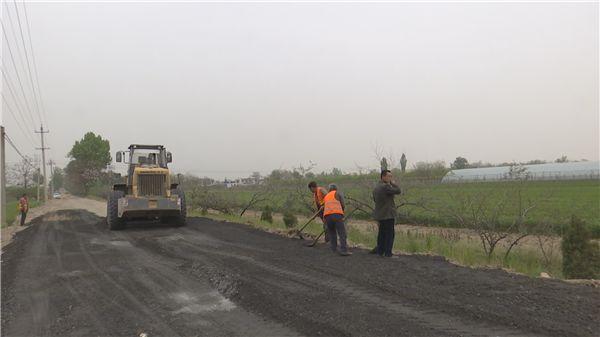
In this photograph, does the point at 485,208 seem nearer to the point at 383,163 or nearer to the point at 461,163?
the point at 383,163

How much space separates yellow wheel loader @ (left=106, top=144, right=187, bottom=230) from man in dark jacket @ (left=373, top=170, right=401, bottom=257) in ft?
28.9

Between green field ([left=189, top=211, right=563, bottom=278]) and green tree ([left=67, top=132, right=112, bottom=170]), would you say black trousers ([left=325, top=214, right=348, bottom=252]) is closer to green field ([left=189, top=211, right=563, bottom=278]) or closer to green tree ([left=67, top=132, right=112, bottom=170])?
green field ([left=189, top=211, right=563, bottom=278])

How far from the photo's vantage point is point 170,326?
5262 millimetres

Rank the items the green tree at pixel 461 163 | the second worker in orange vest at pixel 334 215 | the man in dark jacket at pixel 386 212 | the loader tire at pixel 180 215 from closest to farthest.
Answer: the man in dark jacket at pixel 386 212 < the second worker in orange vest at pixel 334 215 < the loader tire at pixel 180 215 < the green tree at pixel 461 163

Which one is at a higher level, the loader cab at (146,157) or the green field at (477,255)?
the loader cab at (146,157)

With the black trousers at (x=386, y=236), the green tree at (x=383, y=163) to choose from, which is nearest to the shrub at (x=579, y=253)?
the black trousers at (x=386, y=236)

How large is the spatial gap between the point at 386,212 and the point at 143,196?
31.7 feet

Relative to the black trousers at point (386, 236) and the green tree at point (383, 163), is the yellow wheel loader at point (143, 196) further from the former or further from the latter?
the black trousers at point (386, 236)

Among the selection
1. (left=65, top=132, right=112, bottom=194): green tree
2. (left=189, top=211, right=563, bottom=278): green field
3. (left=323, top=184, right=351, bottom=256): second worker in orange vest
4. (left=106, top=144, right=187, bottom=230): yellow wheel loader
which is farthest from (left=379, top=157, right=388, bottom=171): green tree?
(left=65, top=132, right=112, bottom=194): green tree

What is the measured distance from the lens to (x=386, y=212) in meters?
9.13

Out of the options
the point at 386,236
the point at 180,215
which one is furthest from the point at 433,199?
the point at 180,215

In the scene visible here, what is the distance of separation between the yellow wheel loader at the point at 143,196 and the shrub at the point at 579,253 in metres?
11.9

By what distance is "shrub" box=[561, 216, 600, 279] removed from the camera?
9109 millimetres

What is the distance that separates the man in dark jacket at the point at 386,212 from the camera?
9086 mm
